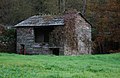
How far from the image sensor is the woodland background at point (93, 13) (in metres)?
45.0

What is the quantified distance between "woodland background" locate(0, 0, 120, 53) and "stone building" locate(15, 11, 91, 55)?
455cm

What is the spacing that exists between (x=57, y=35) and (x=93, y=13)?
42.1 ft

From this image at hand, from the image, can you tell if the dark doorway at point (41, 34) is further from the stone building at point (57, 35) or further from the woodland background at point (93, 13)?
the woodland background at point (93, 13)

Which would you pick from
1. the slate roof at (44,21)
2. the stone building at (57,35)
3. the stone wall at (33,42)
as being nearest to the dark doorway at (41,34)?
the stone building at (57,35)

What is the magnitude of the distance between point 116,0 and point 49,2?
494 inches

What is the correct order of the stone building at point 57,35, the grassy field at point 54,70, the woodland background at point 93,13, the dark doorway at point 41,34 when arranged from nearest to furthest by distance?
the grassy field at point 54,70
the stone building at point 57,35
the dark doorway at point 41,34
the woodland background at point 93,13

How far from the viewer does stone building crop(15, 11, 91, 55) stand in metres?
38.1

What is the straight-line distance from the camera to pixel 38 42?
41406mm

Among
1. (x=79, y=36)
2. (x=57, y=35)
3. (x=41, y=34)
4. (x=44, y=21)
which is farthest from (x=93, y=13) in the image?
(x=57, y=35)

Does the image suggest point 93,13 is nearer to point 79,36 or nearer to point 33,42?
point 79,36

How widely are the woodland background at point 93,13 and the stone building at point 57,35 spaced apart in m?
4.55

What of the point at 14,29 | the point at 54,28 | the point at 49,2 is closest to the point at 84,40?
the point at 54,28

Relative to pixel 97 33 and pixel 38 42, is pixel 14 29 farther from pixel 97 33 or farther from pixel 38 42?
pixel 97 33

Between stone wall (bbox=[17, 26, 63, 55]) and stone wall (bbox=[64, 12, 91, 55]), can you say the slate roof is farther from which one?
stone wall (bbox=[64, 12, 91, 55])
